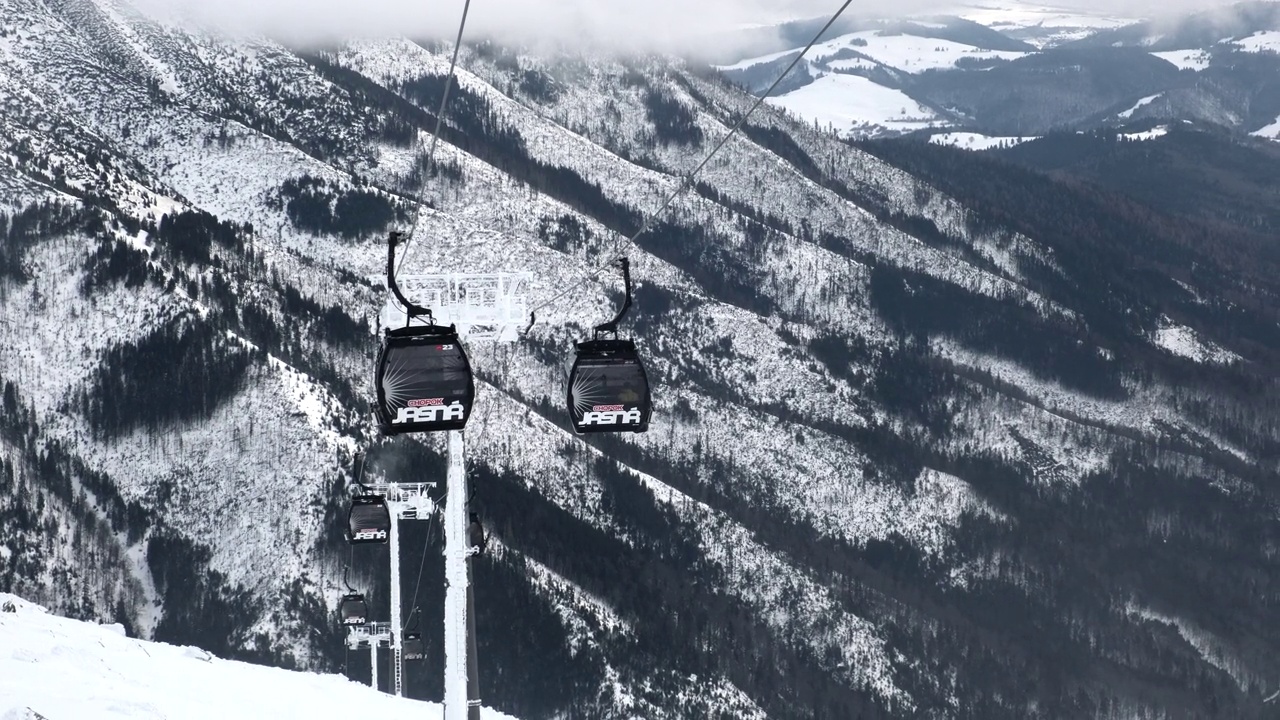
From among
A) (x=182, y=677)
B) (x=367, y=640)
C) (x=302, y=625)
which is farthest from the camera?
(x=302, y=625)

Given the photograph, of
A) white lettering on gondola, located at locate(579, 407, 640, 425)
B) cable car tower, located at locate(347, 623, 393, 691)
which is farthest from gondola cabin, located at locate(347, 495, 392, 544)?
white lettering on gondola, located at locate(579, 407, 640, 425)

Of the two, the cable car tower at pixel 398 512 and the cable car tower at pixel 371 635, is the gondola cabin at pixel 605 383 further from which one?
the cable car tower at pixel 371 635

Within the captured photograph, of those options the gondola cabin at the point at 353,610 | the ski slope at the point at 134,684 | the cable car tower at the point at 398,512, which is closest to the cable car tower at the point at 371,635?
the gondola cabin at the point at 353,610

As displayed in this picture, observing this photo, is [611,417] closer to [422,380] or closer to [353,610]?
[422,380]

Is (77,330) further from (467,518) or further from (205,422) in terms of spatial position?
(467,518)

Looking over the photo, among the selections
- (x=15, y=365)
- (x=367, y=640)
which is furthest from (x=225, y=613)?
(x=367, y=640)

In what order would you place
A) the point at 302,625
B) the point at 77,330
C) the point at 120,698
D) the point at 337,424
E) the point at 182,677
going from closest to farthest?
the point at 120,698 → the point at 182,677 → the point at 302,625 → the point at 337,424 → the point at 77,330

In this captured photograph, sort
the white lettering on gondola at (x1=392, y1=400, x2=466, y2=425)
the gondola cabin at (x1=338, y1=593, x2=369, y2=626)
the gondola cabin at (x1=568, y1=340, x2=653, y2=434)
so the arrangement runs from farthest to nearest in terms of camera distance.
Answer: the gondola cabin at (x1=338, y1=593, x2=369, y2=626) → the gondola cabin at (x1=568, y1=340, x2=653, y2=434) → the white lettering on gondola at (x1=392, y1=400, x2=466, y2=425)

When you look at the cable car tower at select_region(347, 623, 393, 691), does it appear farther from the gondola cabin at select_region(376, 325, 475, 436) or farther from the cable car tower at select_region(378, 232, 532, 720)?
the gondola cabin at select_region(376, 325, 475, 436)

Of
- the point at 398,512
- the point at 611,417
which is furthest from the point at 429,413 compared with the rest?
the point at 398,512
